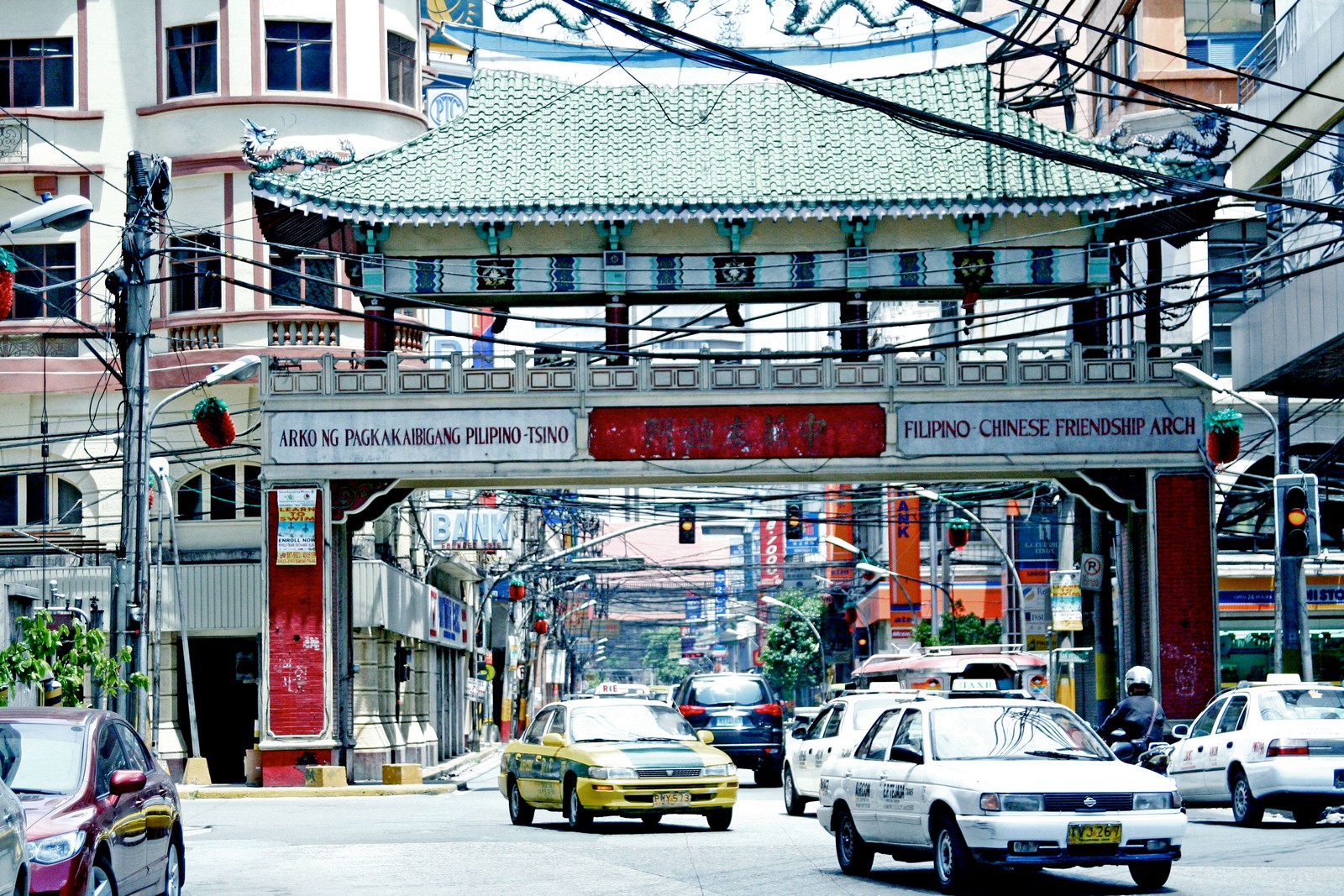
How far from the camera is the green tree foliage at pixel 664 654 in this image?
177 metres

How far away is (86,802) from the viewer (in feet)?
37.2

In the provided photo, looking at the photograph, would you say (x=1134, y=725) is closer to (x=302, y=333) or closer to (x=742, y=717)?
(x=742, y=717)

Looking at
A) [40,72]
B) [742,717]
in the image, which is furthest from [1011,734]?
[40,72]

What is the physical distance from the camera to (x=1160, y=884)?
14234 millimetres

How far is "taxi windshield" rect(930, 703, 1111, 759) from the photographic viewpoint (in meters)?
15.0

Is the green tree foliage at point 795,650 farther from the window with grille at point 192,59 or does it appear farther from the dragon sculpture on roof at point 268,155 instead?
the dragon sculpture on roof at point 268,155

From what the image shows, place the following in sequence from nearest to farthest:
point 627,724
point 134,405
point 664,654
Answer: point 627,724
point 134,405
point 664,654

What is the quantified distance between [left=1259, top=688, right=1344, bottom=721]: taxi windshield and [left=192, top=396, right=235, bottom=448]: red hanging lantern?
16.0 metres

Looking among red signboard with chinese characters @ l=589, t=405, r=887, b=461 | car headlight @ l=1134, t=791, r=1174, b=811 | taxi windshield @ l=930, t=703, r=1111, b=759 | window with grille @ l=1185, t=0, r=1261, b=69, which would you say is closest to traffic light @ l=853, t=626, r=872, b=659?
window with grille @ l=1185, t=0, r=1261, b=69

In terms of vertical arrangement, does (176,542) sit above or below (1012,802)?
above

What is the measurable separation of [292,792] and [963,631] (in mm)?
34781

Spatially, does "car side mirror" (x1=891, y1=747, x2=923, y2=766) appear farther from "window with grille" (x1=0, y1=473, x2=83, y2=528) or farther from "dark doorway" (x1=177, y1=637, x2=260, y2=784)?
"window with grille" (x1=0, y1=473, x2=83, y2=528)

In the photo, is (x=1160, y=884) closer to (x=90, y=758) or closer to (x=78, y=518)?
(x=90, y=758)

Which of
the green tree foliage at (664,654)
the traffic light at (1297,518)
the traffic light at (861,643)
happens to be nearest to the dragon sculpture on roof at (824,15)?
the traffic light at (1297,518)
